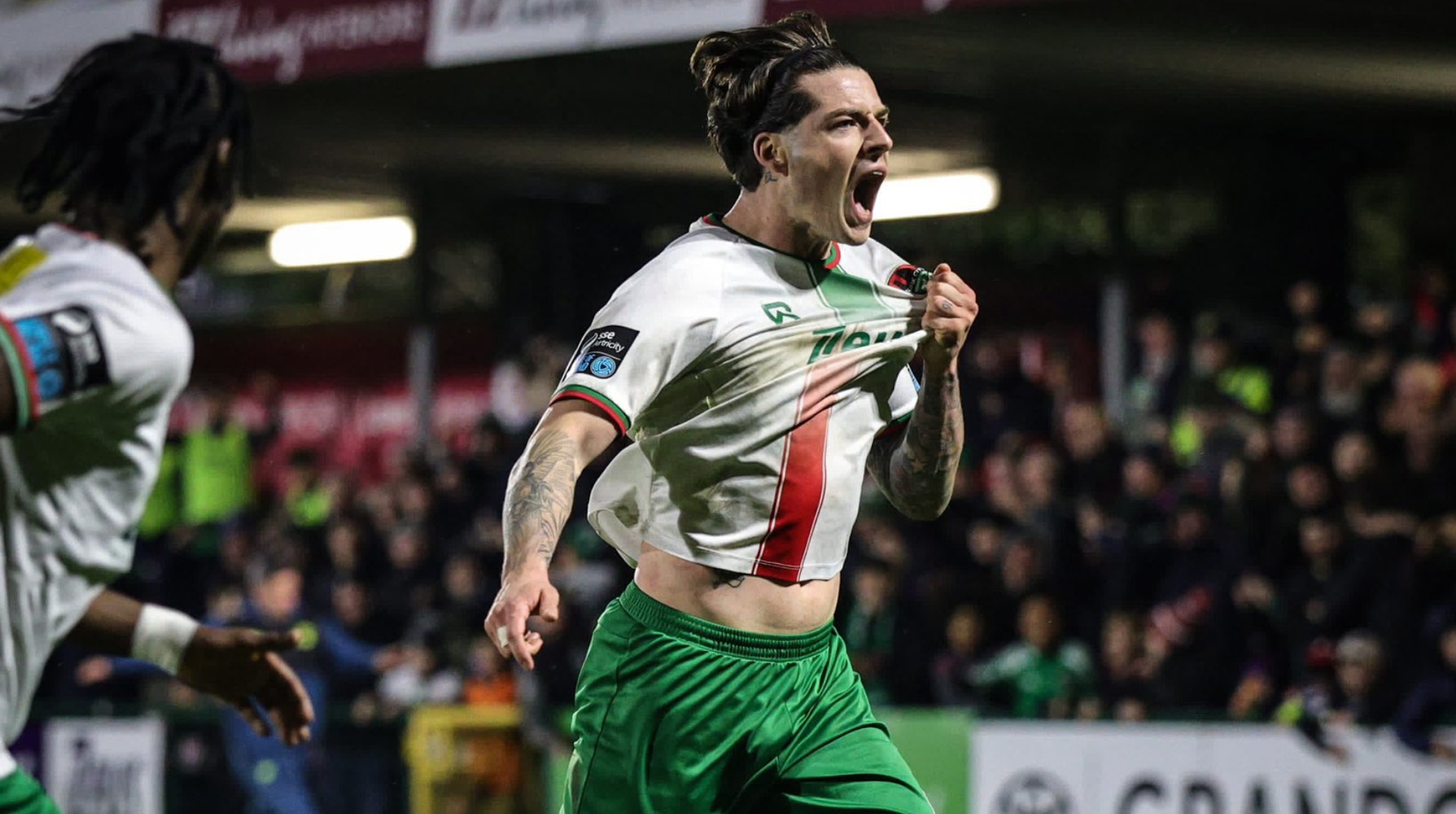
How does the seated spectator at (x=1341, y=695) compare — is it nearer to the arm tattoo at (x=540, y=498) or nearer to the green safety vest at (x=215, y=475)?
the arm tattoo at (x=540, y=498)

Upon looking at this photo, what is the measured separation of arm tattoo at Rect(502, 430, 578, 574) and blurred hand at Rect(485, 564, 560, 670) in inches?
3.0

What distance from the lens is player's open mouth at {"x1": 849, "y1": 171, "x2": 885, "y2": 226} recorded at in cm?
408

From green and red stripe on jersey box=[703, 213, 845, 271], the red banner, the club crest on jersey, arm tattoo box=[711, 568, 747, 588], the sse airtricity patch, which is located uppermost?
the red banner

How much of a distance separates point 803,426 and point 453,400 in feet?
47.7

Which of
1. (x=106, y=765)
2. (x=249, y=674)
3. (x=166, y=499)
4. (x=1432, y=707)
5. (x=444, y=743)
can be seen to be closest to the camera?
(x=249, y=674)

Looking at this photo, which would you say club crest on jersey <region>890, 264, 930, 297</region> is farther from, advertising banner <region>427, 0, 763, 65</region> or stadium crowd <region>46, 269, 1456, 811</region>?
advertising banner <region>427, 0, 763, 65</region>

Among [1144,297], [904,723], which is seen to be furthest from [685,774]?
[1144,297]

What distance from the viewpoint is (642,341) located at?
381cm

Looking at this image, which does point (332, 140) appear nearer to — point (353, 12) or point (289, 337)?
point (353, 12)

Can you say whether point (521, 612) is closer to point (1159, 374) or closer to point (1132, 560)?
point (1132, 560)

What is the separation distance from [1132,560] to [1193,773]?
124cm

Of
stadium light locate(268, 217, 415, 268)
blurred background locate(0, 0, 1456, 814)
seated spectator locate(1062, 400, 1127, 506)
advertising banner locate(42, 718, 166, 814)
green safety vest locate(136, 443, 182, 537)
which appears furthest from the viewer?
stadium light locate(268, 217, 415, 268)

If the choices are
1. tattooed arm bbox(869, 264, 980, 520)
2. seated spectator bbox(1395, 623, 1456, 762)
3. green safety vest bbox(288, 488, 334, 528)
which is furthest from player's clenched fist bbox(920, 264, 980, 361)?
green safety vest bbox(288, 488, 334, 528)

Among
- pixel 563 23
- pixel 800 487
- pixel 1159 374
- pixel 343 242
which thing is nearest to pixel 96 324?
pixel 800 487
